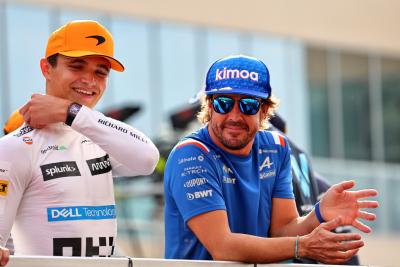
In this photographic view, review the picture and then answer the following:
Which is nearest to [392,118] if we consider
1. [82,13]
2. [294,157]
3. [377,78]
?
[377,78]

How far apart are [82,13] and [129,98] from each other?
166cm

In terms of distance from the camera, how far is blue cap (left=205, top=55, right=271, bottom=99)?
16.1 feet

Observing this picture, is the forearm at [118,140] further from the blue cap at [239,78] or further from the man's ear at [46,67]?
the blue cap at [239,78]

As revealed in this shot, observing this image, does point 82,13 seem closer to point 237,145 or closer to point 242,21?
point 242,21

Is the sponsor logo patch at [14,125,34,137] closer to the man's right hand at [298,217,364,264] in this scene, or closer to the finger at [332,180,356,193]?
the man's right hand at [298,217,364,264]

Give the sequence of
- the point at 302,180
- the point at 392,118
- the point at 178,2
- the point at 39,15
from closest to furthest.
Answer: the point at 302,180 < the point at 39,15 < the point at 178,2 < the point at 392,118

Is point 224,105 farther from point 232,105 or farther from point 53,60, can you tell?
point 53,60

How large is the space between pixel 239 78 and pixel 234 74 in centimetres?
3

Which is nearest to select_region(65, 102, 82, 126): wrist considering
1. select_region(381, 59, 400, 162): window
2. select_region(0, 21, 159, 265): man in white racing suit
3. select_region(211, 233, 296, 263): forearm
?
select_region(0, 21, 159, 265): man in white racing suit

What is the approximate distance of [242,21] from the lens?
21609 mm

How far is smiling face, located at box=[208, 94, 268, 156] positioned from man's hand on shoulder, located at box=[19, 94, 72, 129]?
0.68 meters

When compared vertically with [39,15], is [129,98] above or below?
below

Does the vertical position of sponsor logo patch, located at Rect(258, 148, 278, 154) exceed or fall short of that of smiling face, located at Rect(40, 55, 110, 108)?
it falls short

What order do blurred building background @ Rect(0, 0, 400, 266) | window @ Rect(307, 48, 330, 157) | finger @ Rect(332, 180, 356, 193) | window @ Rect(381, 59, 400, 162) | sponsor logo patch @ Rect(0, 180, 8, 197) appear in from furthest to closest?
window @ Rect(381, 59, 400, 162) < window @ Rect(307, 48, 330, 157) < blurred building background @ Rect(0, 0, 400, 266) < finger @ Rect(332, 180, 356, 193) < sponsor logo patch @ Rect(0, 180, 8, 197)
